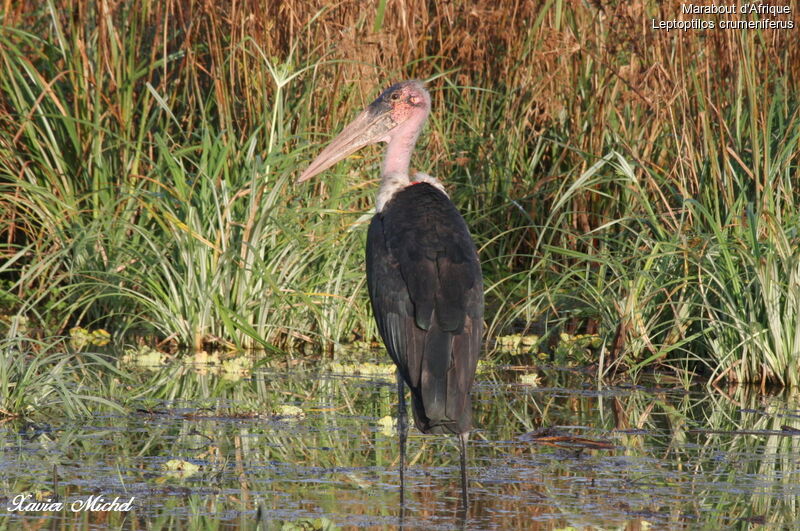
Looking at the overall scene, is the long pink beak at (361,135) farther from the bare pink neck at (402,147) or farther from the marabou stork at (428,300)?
the marabou stork at (428,300)

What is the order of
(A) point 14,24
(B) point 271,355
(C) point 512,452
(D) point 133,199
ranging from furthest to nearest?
1. (A) point 14,24
2. (D) point 133,199
3. (B) point 271,355
4. (C) point 512,452

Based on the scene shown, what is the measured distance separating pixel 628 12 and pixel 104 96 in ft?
12.4

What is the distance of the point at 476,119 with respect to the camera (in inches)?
432

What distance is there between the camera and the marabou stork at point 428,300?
17.3 feet

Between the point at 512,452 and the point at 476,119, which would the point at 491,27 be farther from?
the point at 512,452

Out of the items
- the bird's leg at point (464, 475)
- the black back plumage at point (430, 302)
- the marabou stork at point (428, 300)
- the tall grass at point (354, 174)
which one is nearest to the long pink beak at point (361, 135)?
the marabou stork at point (428, 300)

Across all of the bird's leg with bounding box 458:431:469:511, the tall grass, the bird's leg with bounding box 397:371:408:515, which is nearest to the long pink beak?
the tall grass

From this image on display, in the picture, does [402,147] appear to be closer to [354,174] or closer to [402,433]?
[402,433]

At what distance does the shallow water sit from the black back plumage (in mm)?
Answer: 431

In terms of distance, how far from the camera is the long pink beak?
7.33 metres

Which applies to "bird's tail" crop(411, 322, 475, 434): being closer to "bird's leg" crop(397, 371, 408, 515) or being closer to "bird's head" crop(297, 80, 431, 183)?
"bird's leg" crop(397, 371, 408, 515)

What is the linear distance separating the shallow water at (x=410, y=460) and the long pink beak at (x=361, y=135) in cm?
133

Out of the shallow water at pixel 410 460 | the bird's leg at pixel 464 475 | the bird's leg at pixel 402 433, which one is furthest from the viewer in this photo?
the bird's leg at pixel 402 433

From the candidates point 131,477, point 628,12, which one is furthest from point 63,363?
point 628,12
